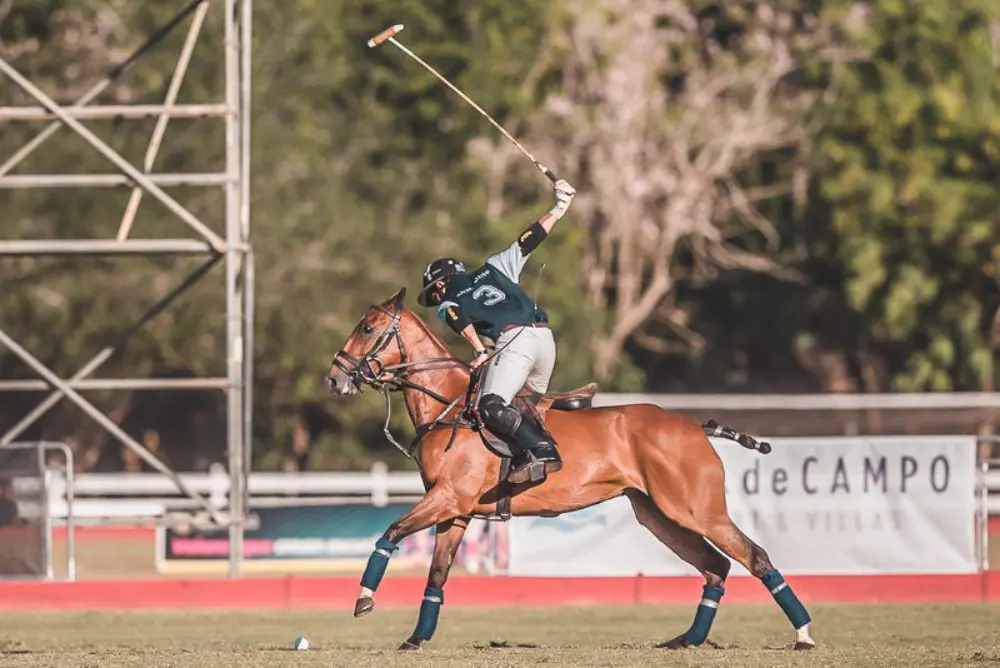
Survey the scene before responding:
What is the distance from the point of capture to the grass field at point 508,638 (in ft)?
34.7

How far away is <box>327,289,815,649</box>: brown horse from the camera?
11.3 meters

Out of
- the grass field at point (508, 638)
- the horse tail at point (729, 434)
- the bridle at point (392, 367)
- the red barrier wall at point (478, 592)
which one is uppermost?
the bridle at point (392, 367)

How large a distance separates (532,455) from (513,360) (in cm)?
56

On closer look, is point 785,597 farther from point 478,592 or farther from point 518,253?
point 478,592

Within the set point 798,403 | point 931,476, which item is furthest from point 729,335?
point 931,476

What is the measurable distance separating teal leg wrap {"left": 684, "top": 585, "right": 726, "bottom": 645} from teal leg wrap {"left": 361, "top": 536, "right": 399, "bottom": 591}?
1840 mm

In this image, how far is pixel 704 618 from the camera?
11570 millimetres

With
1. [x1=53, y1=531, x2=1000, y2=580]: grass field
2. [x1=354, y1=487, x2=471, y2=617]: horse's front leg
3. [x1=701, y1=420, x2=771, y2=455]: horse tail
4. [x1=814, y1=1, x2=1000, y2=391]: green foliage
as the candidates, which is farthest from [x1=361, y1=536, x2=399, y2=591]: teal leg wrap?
[x1=814, y1=1, x2=1000, y2=391]: green foliage

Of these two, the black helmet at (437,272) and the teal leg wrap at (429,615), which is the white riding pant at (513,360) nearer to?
the black helmet at (437,272)

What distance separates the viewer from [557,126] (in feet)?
108

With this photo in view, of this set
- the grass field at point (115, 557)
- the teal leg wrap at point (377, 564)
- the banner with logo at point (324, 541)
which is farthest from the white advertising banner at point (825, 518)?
the teal leg wrap at point (377, 564)

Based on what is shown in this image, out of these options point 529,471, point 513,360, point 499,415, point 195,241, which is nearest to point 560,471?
point 529,471

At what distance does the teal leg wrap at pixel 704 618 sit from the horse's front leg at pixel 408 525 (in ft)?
4.94

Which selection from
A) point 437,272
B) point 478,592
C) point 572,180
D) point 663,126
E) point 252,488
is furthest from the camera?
point 663,126
